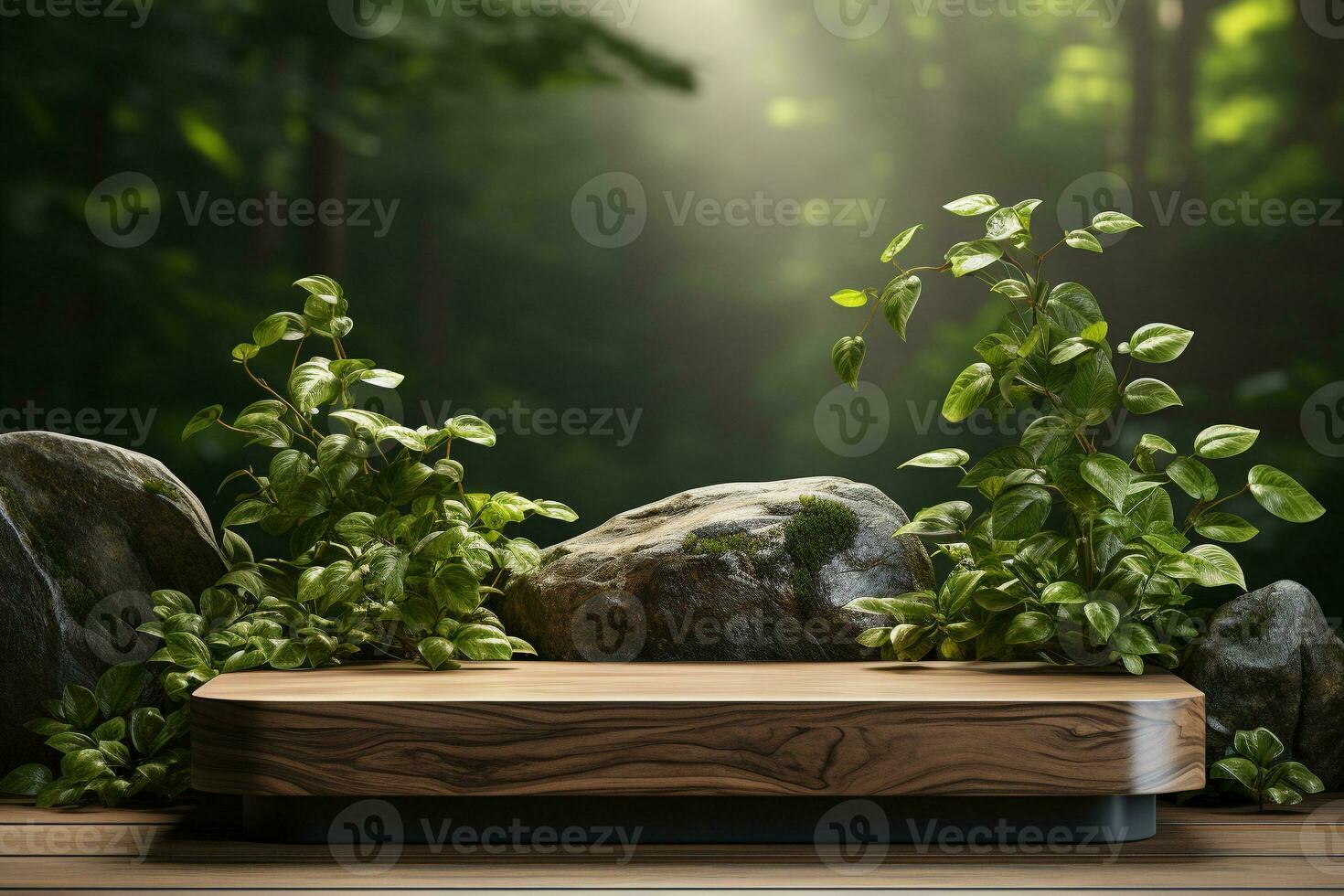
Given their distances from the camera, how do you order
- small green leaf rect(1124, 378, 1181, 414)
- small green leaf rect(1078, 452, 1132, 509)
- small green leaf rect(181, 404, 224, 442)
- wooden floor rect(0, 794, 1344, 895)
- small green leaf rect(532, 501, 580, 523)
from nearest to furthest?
wooden floor rect(0, 794, 1344, 895), small green leaf rect(1078, 452, 1132, 509), small green leaf rect(1124, 378, 1181, 414), small green leaf rect(181, 404, 224, 442), small green leaf rect(532, 501, 580, 523)

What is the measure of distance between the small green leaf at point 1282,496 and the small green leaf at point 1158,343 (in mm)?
254

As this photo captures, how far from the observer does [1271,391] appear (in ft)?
8.72

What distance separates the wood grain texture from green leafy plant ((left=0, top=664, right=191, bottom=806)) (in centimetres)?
37

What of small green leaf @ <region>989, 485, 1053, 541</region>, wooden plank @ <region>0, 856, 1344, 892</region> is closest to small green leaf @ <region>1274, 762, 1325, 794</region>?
wooden plank @ <region>0, 856, 1344, 892</region>

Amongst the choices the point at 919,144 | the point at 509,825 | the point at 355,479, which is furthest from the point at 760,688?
the point at 919,144

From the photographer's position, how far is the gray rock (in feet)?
7.00

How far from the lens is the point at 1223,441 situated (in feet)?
6.59

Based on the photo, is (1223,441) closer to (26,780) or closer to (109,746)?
(109,746)

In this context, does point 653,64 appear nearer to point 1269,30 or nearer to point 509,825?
point 1269,30

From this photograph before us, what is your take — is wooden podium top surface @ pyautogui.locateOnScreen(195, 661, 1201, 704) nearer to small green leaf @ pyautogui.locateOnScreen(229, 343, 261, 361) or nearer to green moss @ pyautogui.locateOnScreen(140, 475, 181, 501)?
green moss @ pyautogui.locateOnScreen(140, 475, 181, 501)

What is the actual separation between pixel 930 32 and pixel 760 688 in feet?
5.42

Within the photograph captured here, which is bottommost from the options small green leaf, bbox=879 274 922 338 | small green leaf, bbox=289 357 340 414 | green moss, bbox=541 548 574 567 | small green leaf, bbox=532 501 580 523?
green moss, bbox=541 548 574 567

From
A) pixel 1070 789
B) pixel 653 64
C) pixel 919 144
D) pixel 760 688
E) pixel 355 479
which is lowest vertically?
pixel 1070 789

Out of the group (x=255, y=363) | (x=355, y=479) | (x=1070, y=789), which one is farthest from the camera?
(x=255, y=363)
